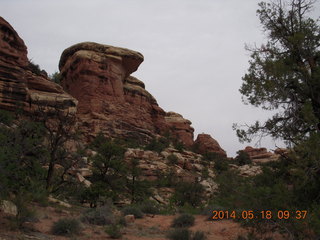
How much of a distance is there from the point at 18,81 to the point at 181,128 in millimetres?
38672

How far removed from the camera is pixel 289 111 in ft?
23.5

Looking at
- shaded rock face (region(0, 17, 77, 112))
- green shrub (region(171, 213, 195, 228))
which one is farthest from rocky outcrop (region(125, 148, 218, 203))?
green shrub (region(171, 213, 195, 228))

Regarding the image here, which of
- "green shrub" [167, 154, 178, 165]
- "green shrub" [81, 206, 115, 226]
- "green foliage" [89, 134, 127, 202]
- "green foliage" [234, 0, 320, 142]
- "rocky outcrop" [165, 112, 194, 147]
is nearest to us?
"green foliage" [234, 0, 320, 142]

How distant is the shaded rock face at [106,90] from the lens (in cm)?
4366

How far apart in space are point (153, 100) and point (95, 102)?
1423 centimetres

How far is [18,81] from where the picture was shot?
97.6 ft

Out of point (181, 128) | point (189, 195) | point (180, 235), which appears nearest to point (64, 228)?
point (180, 235)

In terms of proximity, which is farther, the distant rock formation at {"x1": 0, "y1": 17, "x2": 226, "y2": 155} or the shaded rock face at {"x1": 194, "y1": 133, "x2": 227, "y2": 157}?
the shaded rock face at {"x1": 194, "y1": 133, "x2": 227, "y2": 157}

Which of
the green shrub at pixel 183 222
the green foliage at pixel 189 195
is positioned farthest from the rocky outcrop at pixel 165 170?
the green shrub at pixel 183 222

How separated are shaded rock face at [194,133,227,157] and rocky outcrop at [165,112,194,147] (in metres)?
1.98

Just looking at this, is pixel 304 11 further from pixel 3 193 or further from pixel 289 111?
pixel 3 193

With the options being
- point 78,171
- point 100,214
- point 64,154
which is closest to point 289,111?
point 100,214

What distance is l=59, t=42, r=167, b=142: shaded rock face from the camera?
43656 mm

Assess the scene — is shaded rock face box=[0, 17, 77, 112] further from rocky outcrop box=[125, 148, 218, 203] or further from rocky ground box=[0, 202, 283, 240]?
rocky ground box=[0, 202, 283, 240]
